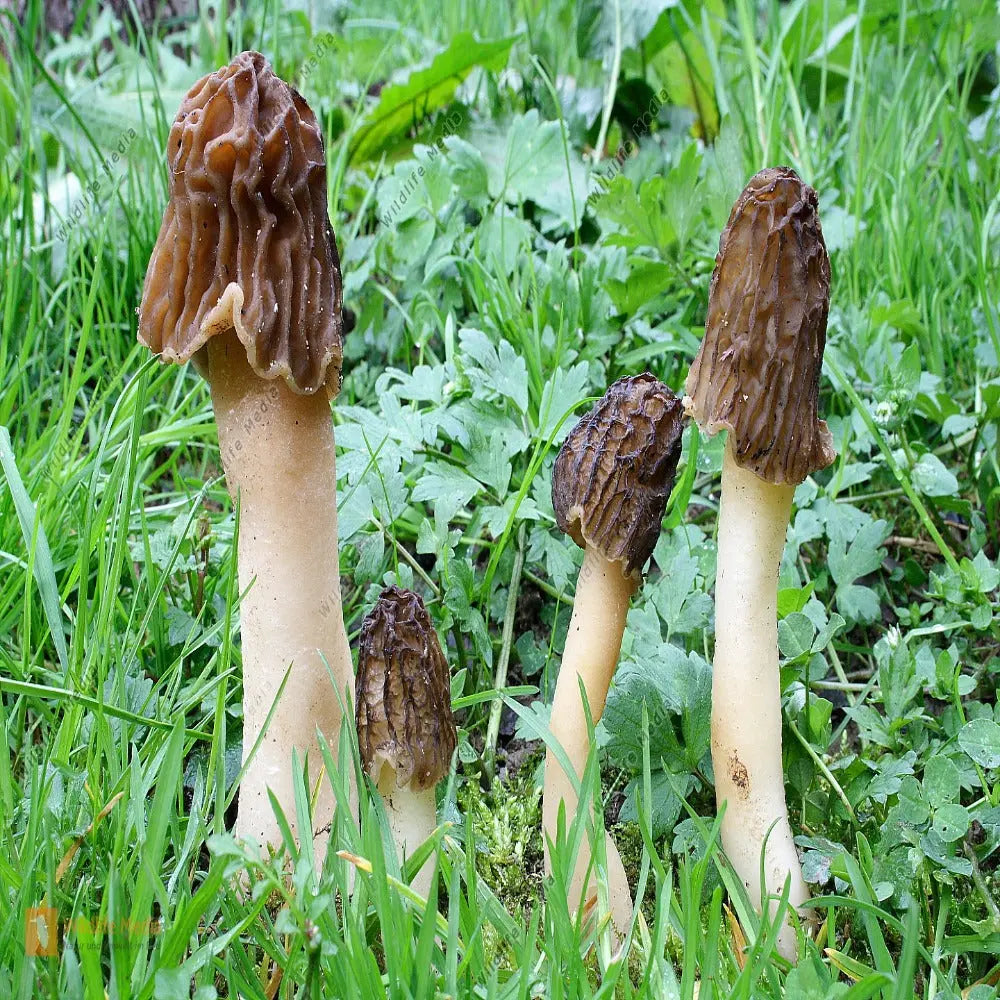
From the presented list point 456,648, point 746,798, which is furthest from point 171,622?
point 746,798

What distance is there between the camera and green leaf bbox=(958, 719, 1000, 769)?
1734 mm

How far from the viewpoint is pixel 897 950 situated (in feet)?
5.98

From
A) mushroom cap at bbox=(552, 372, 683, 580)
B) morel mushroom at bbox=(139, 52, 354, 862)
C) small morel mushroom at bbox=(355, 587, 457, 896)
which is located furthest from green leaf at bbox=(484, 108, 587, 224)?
small morel mushroom at bbox=(355, 587, 457, 896)

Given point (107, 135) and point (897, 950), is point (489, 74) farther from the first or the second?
point (897, 950)

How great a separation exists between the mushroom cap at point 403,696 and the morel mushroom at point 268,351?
9 cm

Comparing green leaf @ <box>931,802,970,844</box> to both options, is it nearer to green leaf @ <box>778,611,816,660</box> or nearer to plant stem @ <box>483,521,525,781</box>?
green leaf @ <box>778,611,816,660</box>

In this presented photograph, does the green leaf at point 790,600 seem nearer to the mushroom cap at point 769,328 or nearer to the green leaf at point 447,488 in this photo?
the mushroom cap at point 769,328

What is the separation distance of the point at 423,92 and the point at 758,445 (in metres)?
2.41

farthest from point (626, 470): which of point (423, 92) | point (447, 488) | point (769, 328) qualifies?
point (423, 92)

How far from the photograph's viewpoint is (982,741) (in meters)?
1.75

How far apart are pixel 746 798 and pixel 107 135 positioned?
3.00m

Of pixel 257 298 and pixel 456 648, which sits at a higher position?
pixel 257 298

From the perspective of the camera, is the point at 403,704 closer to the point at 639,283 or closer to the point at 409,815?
the point at 409,815

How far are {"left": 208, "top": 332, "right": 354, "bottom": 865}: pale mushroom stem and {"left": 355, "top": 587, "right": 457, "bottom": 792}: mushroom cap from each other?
100 millimetres
